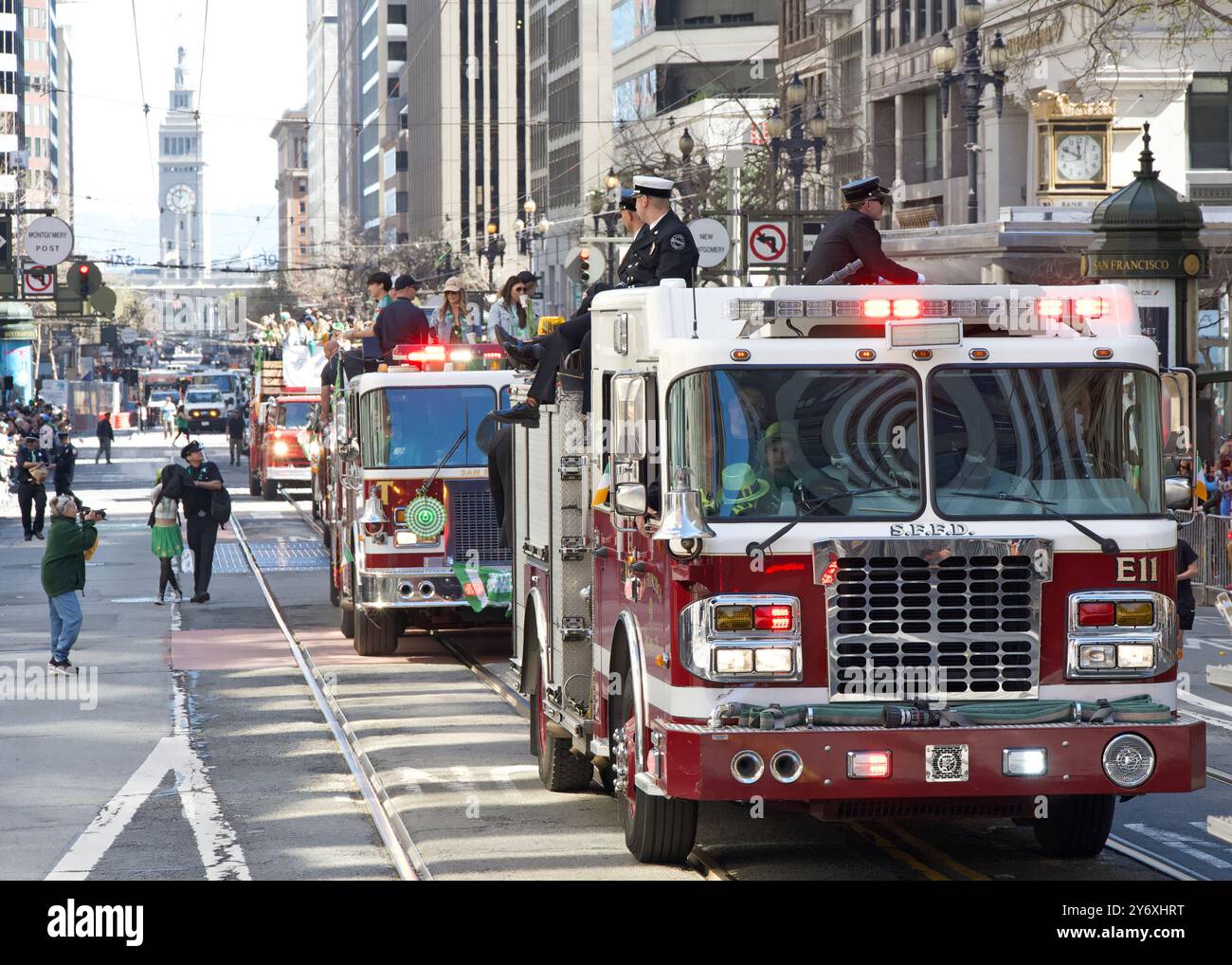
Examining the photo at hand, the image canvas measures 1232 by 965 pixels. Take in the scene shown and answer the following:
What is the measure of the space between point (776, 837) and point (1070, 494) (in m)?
2.80

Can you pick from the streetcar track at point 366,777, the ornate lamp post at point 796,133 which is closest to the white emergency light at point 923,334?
the streetcar track at point 366,777

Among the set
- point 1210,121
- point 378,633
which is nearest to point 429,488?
point 378,633

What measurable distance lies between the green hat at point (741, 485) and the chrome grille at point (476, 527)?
1029cm

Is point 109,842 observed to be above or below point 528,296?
below

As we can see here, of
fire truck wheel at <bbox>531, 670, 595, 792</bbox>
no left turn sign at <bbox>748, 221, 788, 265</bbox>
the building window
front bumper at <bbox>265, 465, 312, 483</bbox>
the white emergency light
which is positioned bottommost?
fire truck wheel at <bbox>531, 670, 595, 792</bbox>

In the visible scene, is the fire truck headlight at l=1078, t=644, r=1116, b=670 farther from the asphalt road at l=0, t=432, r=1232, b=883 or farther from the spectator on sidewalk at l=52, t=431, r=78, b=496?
the spectator on sidewalk at l=52, t=431, r=78, b=496

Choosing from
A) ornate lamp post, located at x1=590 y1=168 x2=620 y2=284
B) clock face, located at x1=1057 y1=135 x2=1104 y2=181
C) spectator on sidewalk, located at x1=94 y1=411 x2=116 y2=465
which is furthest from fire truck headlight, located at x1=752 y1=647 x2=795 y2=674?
spectator on sidewalk, located at x1=94 y1=411 x2=116 y2=465

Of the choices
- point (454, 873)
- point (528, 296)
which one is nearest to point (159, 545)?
point (528, 296)

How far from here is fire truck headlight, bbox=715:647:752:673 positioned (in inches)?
359

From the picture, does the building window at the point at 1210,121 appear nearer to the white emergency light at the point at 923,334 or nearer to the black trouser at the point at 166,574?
the black trouser at the point at 166,574

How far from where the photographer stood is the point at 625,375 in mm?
9914

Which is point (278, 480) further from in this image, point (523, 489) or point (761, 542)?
point (761, 542)

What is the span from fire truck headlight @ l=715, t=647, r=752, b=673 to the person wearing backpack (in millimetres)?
17464
